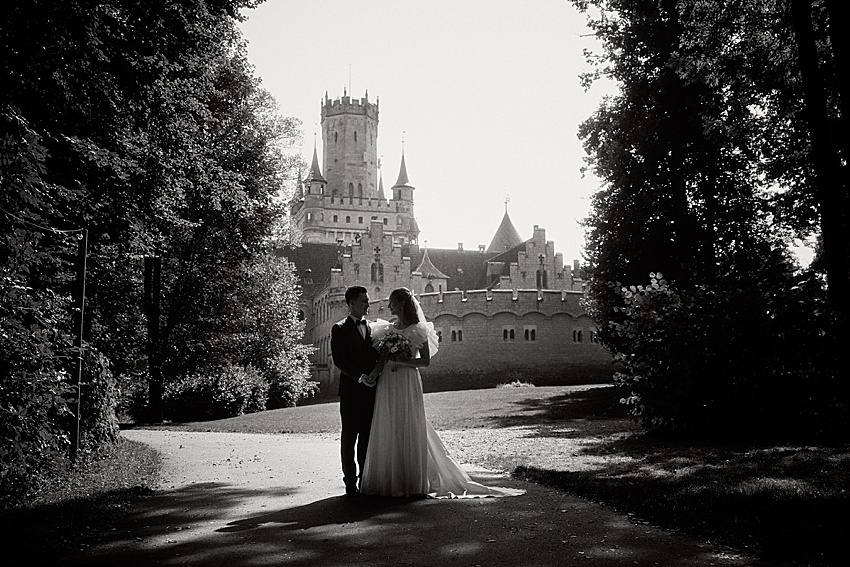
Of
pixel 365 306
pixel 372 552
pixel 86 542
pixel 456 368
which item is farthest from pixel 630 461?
pixel 456 368

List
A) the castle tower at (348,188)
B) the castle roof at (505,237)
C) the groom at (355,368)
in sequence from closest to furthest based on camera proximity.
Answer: the groom at (355,368) < the castle roof at (505,237) < the castle tower at (348,188)

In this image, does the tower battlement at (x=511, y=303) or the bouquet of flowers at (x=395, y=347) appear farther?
the tower battlement at (x=511, y=303)

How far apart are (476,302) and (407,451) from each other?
38065mm

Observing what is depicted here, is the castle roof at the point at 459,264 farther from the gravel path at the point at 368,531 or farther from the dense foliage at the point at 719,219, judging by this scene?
the gravel path at the point at 368,531

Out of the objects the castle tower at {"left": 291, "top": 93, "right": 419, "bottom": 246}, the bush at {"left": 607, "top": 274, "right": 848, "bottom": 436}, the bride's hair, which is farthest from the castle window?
the bride's hair

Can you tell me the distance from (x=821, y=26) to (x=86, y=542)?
13189 millimetres

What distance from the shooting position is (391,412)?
741cm

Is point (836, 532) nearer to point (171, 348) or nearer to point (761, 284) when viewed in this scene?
point (761, 284)

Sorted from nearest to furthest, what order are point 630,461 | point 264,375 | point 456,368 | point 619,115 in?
1. point 630,461
2. point 619,115
3. point 264,375
4. point 456,368

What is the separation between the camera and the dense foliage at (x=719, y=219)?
1259 centimetres

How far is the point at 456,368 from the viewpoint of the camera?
44.4 meters

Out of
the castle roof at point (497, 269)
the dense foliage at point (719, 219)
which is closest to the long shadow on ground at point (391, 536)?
the dense foliage at point (719, 219)

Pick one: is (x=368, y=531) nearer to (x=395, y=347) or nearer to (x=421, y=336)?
(x=395, y=347)

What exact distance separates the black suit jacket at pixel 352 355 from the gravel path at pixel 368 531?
41.5 inches
